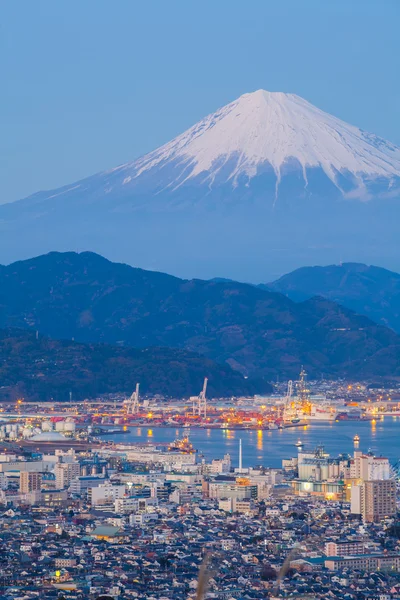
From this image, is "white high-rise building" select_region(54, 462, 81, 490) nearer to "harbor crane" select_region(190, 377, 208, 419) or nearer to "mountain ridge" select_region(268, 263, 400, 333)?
"harbor crane" select_region(190, 377, 208, 419)

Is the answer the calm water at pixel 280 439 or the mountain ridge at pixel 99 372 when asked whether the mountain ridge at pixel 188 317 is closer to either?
the mountain ridge at pixel 99 372

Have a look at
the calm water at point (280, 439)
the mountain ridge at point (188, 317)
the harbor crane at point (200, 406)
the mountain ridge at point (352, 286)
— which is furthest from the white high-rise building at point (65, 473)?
the mountain ridge at point (352, 286)

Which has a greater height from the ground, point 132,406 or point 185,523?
point 132,406

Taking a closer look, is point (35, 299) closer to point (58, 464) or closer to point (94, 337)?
point (94, 337)

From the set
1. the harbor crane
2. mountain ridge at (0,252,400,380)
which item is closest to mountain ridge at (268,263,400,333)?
mountain ridge at (0,252,400,380)

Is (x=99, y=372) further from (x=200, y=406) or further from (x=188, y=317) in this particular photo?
(x=188, y=317)

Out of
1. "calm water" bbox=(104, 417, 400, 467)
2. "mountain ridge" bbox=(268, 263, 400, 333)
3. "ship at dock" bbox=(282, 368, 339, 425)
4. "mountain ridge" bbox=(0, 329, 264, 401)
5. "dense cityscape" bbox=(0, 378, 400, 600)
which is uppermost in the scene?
"mountain ridge" bbox=(268, 263, 400, 333)

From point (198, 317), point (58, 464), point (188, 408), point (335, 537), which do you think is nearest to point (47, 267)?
point (198, 317)

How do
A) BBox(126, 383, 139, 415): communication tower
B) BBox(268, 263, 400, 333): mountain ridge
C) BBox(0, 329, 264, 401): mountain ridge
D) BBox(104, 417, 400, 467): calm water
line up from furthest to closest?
BBox(268, 263, 400, 333): mountain ridge
BBox(0, 329, 264, 401): mountain ridge
BBox(126, 383, 139, 415): communication tower
BBox(104, 417, 400, 467): calm water

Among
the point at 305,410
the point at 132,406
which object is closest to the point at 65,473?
the point at 305,410
